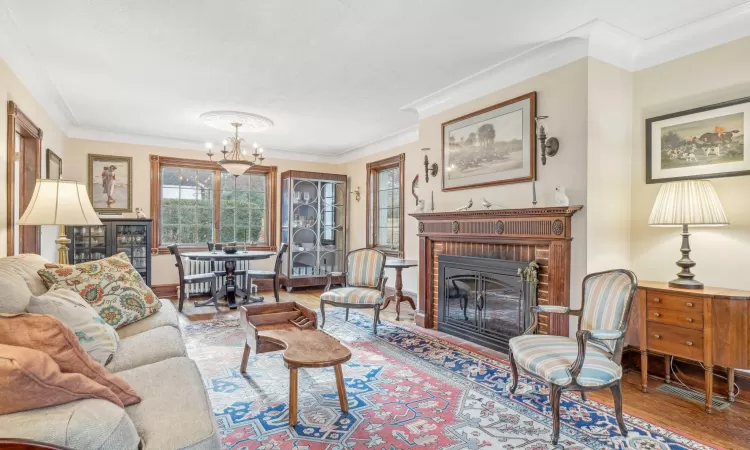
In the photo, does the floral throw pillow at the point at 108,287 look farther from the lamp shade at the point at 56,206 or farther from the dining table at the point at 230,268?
the dining table at the point at 230,268

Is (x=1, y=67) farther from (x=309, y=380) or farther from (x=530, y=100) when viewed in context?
(x=530, y=100)

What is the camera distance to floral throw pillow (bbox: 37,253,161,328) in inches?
100

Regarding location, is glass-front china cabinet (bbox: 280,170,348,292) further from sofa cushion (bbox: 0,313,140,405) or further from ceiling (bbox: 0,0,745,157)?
sofa cushion (bbox: 0,313,140,405)

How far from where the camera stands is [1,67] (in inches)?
119

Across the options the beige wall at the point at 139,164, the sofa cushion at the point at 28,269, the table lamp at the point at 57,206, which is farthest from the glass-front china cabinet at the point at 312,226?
the sofa cushion at the point at 28,269

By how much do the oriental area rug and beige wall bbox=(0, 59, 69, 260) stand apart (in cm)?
183

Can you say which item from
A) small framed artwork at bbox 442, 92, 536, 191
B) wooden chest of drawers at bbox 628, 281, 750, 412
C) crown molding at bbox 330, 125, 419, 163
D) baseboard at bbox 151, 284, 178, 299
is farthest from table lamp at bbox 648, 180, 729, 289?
baseboard at bbox 151, 284, 178, 299

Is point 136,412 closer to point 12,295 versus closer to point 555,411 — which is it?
point 12,295

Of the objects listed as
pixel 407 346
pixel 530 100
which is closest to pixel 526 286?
pixel 407 346

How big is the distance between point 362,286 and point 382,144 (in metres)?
2.74

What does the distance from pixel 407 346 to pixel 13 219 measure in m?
3.49

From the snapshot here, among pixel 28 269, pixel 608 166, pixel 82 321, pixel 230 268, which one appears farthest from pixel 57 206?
pixel 608 166

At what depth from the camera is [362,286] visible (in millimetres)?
4762

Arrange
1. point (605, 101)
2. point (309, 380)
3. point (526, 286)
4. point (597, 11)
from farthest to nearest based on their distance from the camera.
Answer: point (526, 286), point (605, 101), point (309, 380), point (597, 11)
